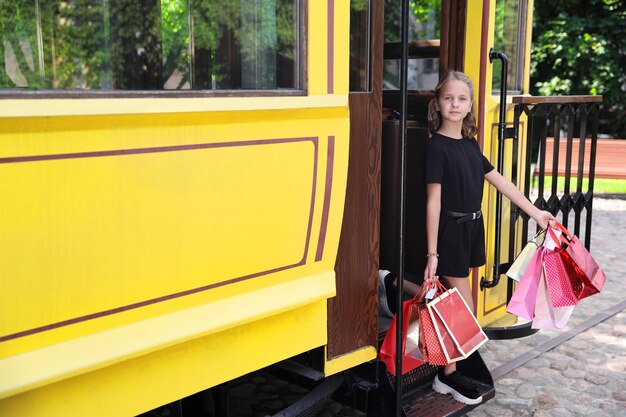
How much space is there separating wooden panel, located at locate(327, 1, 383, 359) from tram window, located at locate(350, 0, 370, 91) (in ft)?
0.09

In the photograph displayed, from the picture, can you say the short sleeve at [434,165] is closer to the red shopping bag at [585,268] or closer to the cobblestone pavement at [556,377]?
the red shopping bag at [585,268]

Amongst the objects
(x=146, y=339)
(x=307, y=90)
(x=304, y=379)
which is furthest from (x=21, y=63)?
(x=304, y=379)

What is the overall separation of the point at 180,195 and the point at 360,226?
2.92 feet

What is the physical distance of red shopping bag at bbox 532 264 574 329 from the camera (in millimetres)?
3148

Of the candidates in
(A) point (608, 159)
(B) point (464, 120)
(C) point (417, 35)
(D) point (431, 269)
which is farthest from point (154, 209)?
(A) point (608, 159)

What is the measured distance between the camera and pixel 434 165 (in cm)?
313

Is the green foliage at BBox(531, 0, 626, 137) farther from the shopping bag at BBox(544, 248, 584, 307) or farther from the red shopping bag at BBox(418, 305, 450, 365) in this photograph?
the red shopping bag at BBox(418, 305, 450, 365)

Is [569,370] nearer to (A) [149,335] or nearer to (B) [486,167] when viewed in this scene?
(B) [486,167]

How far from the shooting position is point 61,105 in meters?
1.83

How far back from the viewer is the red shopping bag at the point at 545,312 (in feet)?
10.3

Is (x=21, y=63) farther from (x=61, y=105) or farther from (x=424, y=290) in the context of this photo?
(x=424, y=290)

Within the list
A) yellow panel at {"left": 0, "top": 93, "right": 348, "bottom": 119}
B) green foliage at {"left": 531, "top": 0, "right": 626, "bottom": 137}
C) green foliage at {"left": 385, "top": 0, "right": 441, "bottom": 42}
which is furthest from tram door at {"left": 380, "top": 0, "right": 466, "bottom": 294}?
green foliage at {"left": 531, "top": 0, "right": 626, "bottom": 137}

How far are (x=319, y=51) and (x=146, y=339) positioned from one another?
110 centimetres

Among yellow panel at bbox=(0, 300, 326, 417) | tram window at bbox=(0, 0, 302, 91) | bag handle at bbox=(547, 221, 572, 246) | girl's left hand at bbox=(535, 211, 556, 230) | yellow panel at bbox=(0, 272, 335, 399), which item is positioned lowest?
yellow panel at bbox=(0, 300, 326, 417)
